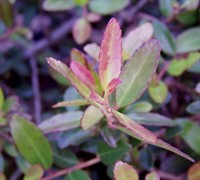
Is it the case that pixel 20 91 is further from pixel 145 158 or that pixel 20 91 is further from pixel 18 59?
pixel 145 158

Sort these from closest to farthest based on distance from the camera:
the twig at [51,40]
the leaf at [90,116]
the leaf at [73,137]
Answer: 1. the leaf at [90,116]
2. the leaf at [73,137]
3. the twig at [51,40]

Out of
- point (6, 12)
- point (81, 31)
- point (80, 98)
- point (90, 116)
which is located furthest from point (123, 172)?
point (6, 12)

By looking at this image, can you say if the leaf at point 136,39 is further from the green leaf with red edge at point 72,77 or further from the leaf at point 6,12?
the leaf at point 6,12

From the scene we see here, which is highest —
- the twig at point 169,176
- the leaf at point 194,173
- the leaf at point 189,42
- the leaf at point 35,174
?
the leaf at point 35,174

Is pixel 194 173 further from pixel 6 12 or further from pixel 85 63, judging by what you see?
pixel 6 12

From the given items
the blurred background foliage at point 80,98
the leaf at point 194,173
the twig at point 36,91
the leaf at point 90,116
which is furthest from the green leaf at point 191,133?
the twig at point 36,91

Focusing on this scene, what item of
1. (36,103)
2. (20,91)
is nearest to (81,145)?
(36,103)
